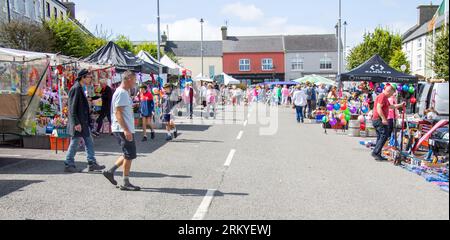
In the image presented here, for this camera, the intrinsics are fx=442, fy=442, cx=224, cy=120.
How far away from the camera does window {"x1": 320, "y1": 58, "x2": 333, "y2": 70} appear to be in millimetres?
68000

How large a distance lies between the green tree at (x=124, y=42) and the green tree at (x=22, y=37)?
557 inches

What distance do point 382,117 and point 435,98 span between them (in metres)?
5.50

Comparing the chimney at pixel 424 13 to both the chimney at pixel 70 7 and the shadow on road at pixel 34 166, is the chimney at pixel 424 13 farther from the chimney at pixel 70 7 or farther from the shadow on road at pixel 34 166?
the shadow on road at pixel 34 166

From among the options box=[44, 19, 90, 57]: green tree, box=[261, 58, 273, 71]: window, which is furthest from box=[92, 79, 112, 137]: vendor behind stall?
box=[261, 58, 273, 71]: window

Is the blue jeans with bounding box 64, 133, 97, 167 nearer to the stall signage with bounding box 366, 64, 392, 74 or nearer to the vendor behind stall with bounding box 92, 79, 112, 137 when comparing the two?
the vendor behind stall with bounding box 92, 79, 112, 137

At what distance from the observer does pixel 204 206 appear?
579cm

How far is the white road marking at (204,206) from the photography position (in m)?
5.32

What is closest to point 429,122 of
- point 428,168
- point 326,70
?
point 428,168


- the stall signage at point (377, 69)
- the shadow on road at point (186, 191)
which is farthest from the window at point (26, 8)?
the shadow on road at point (186, 191)

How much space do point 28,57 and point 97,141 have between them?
3.16 m

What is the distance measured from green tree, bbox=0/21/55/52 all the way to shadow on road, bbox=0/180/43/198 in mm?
17790

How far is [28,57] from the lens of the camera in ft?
35.9

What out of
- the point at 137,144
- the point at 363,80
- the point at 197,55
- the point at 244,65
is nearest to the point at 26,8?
the point at 137,144

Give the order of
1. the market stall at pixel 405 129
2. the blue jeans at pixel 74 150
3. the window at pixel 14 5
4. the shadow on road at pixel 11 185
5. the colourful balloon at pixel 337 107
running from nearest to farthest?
the shadow on road at pixel 11 185 → the blue jeans at pixel 74 150 → the market stall at pixel 405 129 → the colourful balloon at pixel 337 107 → the window at pixel 14 5
